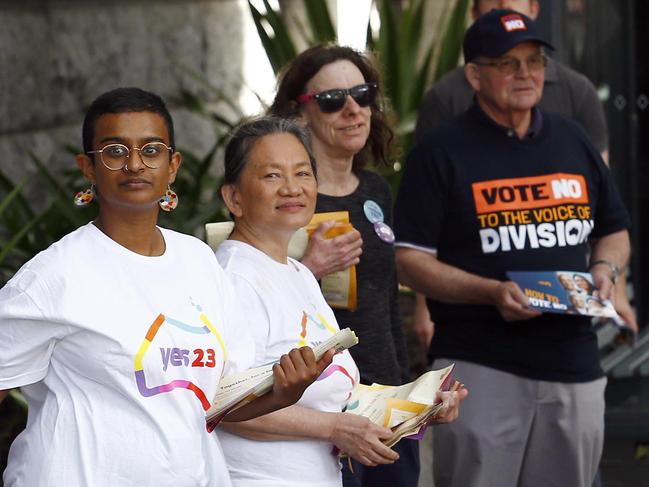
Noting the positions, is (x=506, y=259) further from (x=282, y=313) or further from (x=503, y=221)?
(x=282, y=313)

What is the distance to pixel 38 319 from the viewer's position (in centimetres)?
255

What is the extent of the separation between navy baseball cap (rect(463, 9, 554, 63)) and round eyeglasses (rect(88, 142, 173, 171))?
1.63 meters

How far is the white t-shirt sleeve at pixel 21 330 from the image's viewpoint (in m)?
2.54

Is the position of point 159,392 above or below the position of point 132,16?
below

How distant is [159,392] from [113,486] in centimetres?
19

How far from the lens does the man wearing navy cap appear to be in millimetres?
Answer: 4078

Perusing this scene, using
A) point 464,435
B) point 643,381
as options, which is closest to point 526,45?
point 464,435

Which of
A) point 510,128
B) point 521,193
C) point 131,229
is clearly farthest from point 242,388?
point 510,128

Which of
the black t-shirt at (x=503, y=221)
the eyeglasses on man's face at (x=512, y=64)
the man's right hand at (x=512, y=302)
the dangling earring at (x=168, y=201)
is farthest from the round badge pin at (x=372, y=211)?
the dangling earring at (x=168, y=201)

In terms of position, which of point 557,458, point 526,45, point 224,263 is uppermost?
point 526,45

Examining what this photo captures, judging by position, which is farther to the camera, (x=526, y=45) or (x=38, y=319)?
(x=526, y=45)

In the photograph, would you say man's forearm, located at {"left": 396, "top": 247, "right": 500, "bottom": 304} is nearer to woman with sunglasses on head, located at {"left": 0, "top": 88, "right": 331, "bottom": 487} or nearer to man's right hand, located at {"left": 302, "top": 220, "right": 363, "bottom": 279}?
man's right hand, located at {"left": 302, "top": 220, "right": 363, "bottom": 279}

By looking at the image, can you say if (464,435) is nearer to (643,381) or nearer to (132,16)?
(643,381)

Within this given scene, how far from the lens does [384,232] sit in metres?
3.84
